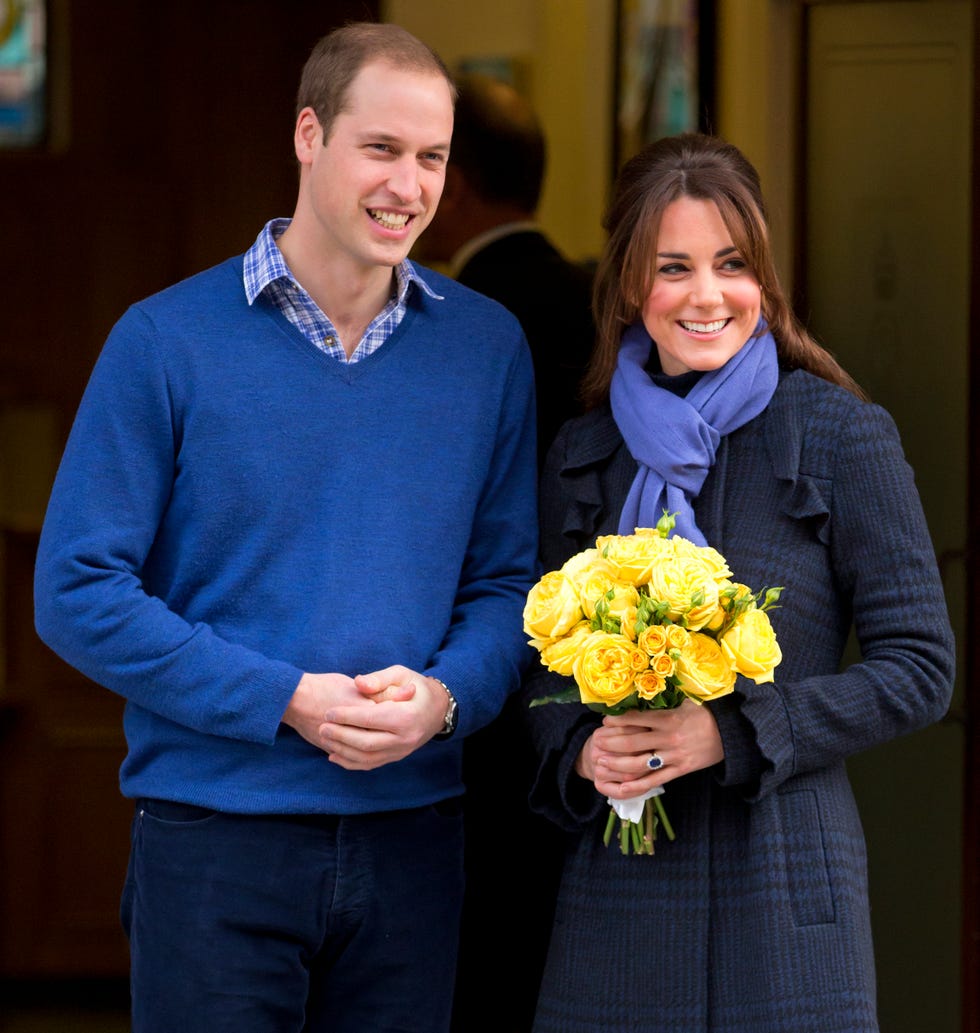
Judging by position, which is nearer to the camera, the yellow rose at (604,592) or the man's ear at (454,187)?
the yellow rose at (604,592)

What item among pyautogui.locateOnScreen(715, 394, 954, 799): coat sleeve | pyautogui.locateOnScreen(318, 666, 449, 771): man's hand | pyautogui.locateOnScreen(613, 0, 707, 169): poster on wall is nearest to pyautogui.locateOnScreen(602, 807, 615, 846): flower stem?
pyautogui.locateOnScreen(715, 394, 954, 799): coat sleeve

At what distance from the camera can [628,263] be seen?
249cm

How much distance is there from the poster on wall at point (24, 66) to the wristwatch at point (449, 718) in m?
3.34

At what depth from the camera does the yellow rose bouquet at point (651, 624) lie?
2.12 m

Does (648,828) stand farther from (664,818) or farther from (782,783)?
(782,783)

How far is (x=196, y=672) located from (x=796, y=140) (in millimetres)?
1851

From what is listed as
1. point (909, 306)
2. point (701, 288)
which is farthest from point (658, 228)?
point (909, 306)

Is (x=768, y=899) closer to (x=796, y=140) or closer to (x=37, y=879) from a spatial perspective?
(x=796, y=140)

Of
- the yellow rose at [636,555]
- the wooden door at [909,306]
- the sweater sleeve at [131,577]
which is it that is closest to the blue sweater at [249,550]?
the sweater sleeve at [131,577]

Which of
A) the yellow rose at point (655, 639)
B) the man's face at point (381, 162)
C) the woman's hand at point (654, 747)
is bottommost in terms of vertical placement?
the woman's hand at point (654, 747)

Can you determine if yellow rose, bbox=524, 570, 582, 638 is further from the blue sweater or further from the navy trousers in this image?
the navy trousers

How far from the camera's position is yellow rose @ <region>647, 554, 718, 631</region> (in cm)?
211

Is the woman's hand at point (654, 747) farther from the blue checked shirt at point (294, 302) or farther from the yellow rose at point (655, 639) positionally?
the blue checked shirt at point (294, 302)

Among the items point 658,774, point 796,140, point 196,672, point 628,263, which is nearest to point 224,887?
point 196,672
